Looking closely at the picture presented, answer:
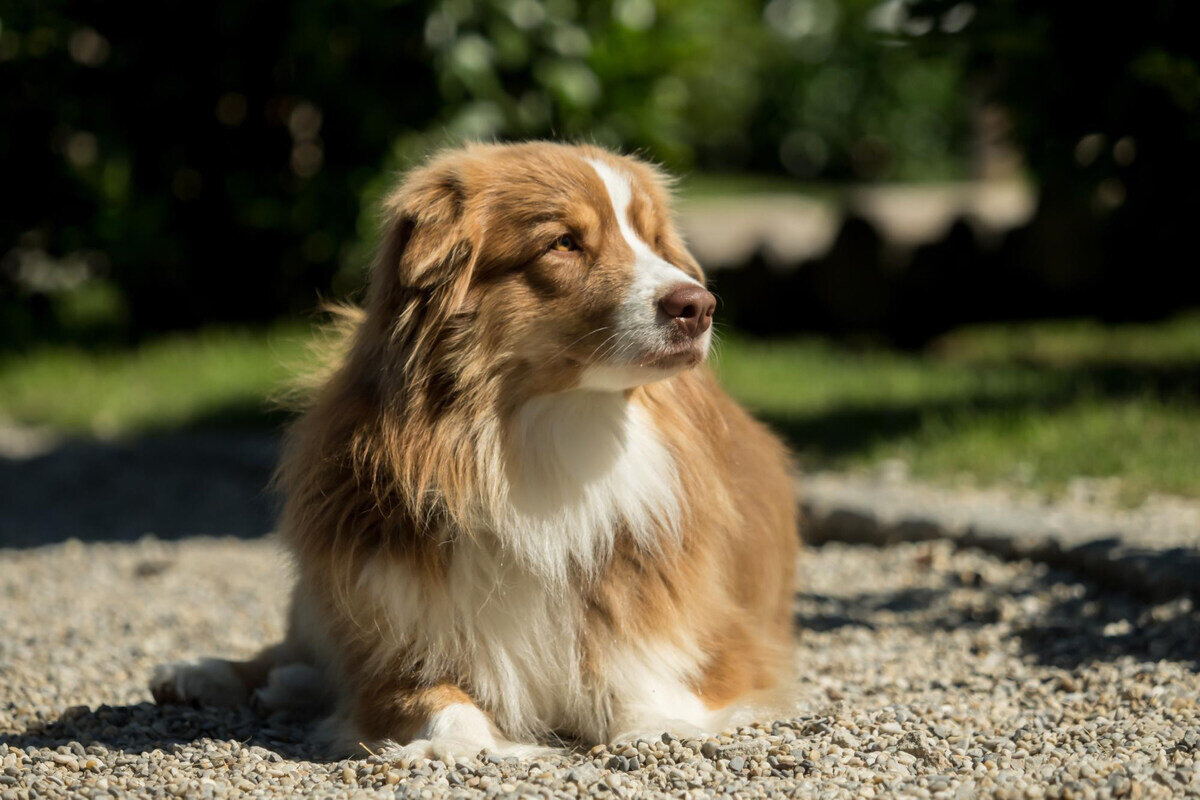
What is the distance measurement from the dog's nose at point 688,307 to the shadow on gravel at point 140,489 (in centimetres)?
428

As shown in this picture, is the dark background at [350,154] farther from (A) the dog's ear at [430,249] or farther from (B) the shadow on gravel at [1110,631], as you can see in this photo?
(A) the dog's ear at [430,249]

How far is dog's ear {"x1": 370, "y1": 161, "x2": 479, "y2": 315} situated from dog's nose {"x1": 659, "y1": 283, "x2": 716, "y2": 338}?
1.78ft

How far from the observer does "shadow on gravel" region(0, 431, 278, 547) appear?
7656mm

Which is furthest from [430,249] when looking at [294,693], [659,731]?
[294,693]

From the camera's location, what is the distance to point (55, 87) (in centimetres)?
1081

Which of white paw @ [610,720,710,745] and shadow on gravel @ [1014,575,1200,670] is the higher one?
white paw @ [610,720,710,745]

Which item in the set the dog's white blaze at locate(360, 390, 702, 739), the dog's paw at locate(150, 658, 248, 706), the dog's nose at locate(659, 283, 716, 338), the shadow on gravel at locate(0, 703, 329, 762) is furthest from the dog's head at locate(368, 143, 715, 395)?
the dog's paw at locate(150, 658, 248, 706)

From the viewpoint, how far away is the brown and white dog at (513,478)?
3.62 m

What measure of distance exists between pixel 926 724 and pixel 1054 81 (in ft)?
17.5

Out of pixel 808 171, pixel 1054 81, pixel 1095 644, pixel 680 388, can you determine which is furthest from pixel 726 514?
pixel 808 171

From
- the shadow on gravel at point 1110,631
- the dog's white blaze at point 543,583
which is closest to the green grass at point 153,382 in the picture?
the shadow on gravel at point 1110,631

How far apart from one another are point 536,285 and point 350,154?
7458 mm

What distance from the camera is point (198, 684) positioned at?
426 centimetres

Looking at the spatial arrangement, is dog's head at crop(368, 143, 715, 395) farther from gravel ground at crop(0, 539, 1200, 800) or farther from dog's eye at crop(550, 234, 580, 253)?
gravel ground at crop(0, 539, 1200, 800)
